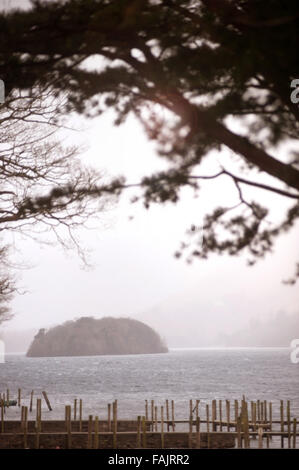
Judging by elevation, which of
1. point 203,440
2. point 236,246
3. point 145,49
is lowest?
point 203,440

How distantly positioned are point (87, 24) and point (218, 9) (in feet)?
4.45

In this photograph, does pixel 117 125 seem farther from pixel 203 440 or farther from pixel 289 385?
pixel 289 385

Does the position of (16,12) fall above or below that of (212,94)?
above

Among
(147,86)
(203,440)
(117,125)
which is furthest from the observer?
(203,440)

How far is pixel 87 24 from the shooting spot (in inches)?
222

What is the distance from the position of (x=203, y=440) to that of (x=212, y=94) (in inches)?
442

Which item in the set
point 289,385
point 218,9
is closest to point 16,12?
point 218,9

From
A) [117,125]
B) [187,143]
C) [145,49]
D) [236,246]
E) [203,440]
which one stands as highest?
[145,49]

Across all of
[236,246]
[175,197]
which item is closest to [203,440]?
[236,246]

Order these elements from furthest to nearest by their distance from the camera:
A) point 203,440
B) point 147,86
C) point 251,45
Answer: point 203,440 < point 147,86 < point 251,45

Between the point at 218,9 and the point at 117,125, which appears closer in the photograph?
the point at 218,9

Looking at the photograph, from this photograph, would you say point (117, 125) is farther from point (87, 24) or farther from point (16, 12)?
point (16, 12)

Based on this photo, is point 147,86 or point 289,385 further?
point 289,385

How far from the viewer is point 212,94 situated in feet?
19.0
